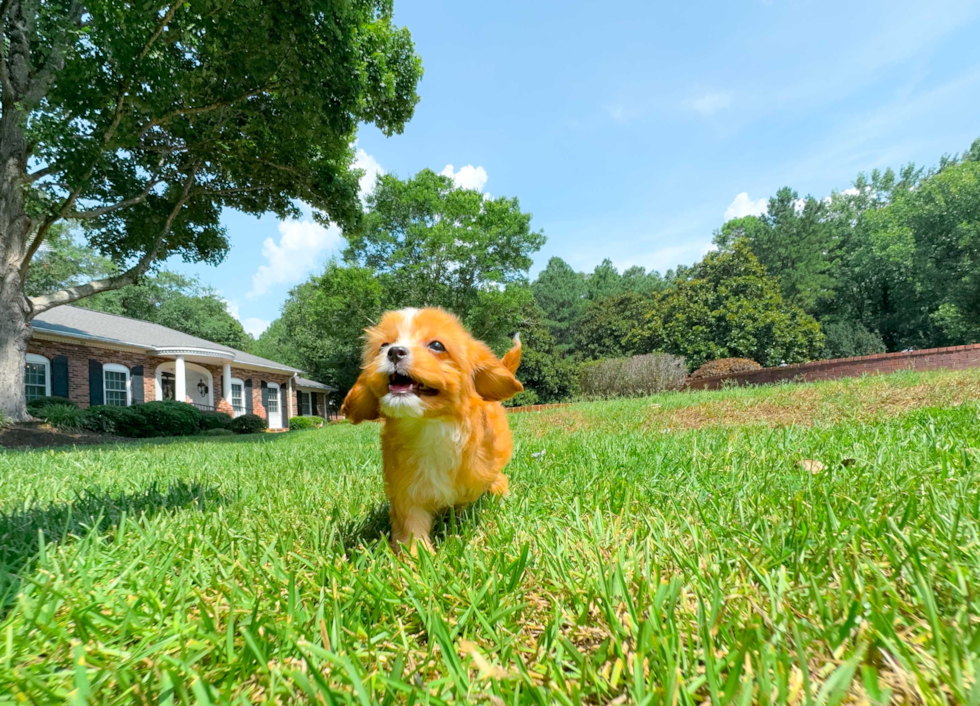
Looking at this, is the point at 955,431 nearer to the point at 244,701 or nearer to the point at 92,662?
the point at 244,701

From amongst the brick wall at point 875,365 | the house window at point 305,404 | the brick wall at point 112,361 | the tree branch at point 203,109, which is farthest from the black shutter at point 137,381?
the brick wall at point 875,365

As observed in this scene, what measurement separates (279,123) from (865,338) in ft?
110

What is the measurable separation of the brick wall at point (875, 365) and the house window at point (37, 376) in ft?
76.4

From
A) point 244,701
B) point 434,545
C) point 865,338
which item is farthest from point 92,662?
point 865,338

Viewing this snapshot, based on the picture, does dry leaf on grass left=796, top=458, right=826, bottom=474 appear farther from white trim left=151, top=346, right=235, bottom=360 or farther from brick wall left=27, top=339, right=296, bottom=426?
white trim left=151, top=346, right=235, bottom=360

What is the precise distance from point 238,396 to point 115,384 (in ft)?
23.6

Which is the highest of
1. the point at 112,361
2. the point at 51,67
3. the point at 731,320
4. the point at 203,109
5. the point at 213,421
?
the point at 51,67

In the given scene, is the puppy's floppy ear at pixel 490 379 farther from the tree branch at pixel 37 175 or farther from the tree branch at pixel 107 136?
the tree branch at pixel 37 175

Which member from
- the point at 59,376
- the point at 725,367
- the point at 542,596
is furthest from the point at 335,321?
the point at 542,596

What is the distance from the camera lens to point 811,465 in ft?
8.38

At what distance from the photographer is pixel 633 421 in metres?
6.28

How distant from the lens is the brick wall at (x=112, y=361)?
17859mm

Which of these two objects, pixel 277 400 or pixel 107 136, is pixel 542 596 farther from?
pixel 277 400

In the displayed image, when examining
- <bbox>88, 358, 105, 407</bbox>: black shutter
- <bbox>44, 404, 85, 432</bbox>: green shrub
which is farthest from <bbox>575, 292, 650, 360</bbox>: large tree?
<bbox>44, 404, 85, 432</bbox>: green shrub
